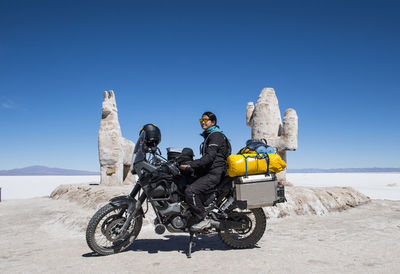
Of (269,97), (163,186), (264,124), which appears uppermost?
(269,97)

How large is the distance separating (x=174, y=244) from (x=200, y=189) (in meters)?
1.36

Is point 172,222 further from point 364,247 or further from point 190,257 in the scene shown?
point 364,247

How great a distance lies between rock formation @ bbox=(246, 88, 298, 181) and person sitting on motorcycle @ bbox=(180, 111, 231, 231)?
7377 millimetres

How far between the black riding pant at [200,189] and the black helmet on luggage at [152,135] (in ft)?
2.76

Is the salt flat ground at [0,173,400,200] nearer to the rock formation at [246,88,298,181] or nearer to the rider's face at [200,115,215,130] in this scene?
the rock formation at [246,88,298,181]

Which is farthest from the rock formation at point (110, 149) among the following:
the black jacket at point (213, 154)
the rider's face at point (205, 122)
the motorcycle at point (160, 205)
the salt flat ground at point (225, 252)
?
the black jacket at point (213, 154)

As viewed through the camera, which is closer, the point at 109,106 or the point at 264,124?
the point at 109,106

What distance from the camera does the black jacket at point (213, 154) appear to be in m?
4.35

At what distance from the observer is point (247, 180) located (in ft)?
14.5

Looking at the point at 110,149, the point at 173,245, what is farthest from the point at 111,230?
the point at 110,149

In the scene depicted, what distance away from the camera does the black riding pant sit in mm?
4324

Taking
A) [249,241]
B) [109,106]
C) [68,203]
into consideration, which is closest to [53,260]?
[249,241]

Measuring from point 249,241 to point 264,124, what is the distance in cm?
790

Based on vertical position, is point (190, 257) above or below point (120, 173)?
below
